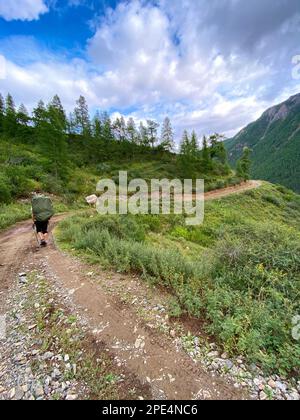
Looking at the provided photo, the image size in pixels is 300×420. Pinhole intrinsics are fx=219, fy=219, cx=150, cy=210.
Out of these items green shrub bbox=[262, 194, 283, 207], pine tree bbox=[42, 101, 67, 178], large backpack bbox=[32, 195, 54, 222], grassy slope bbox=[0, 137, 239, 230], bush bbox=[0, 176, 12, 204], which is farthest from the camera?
green shrub bbox=[262, 194, 283, 207]

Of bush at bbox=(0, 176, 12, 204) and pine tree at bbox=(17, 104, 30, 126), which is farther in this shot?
pine tree at bbox=(17, 104, 30, 126)

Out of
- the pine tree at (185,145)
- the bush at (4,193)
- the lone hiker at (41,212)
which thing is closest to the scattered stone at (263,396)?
the lone hiker at (41,212)

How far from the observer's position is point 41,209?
796cm

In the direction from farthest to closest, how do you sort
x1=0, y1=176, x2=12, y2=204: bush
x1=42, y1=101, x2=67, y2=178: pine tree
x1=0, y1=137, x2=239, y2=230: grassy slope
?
x1=42, y1=101, x2=67, y2=178: pine tree < x1=0, y1=176, x2=12, y2=204: bush < x1=0, y1=137, x2=239, y2=230: grassy slope

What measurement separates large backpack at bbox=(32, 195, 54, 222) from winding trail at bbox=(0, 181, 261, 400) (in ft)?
5.12

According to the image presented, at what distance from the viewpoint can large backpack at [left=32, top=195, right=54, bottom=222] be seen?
26.0 ft

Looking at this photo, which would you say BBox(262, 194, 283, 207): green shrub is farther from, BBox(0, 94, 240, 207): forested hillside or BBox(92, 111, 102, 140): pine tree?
BBox(92, 111, 102, 140): pine tree

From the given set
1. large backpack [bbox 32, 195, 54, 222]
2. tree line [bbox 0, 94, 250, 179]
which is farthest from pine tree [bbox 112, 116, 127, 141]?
large backpack [bbox 32, 195, 54, 222]

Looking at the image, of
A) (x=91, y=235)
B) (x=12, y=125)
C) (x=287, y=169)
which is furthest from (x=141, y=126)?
(x=287, y=169)

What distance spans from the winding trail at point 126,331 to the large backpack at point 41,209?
5.12 ft

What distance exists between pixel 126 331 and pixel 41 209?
233 inches

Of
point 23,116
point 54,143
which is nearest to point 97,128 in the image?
point 23,116

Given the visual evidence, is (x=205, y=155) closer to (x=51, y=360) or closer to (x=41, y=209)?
(x=41, y=209)

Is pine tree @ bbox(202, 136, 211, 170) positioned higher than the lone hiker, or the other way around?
pine tree @ bbox(202, 136, 211, 170)
